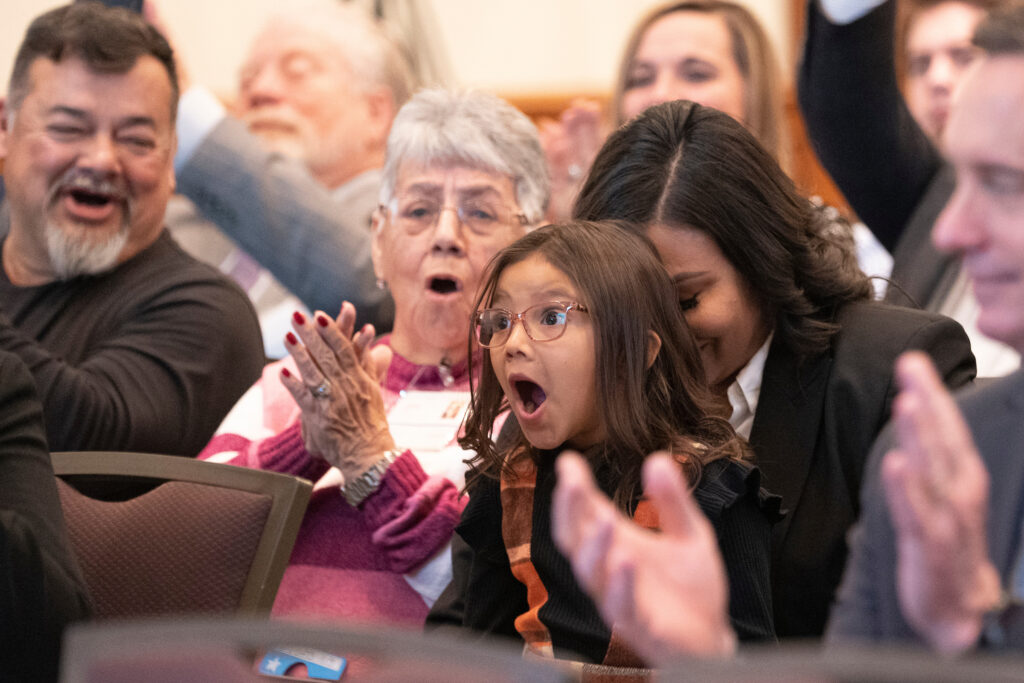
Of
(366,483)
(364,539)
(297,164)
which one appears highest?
(297,164)

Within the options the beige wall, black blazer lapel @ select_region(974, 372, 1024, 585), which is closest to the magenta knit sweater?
black blazer lapel @ select_region(974, 372, 1024, 585)

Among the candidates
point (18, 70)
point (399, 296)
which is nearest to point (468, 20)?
point (18, 70)

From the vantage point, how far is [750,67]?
2742 millimetres

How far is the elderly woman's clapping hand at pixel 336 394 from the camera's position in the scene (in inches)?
70.2

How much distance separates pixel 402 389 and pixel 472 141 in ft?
1.48

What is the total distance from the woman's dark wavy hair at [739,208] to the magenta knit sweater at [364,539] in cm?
48

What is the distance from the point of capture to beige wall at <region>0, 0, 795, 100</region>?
15.9ft

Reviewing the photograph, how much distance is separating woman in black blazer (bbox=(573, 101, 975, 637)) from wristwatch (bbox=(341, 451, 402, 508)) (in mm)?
474

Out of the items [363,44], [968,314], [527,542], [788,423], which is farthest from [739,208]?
[363,44]

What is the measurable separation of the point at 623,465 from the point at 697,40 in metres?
1.57

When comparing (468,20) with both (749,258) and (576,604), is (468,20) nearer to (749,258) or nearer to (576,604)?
(749,258)

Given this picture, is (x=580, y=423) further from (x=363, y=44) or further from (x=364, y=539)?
(x=363, y=44)

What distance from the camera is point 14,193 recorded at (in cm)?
240

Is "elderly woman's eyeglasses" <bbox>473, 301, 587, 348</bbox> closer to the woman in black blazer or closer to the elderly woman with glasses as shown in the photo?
the woman in black blazer
